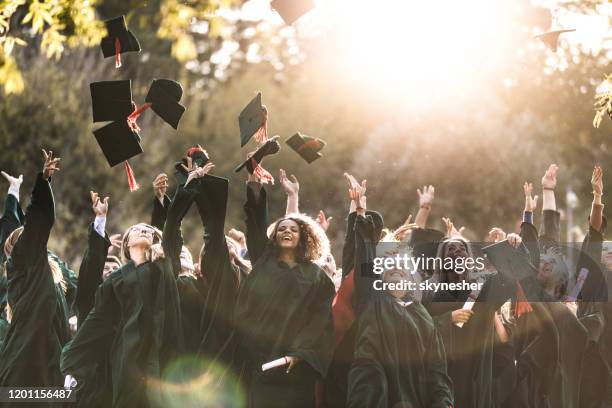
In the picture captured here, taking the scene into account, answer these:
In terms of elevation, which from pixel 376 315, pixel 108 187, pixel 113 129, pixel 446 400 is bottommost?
pixel 446 400

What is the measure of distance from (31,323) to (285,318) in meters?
2.34

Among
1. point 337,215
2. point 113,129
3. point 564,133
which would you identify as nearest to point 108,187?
point 337,215

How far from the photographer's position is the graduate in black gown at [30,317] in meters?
9.47

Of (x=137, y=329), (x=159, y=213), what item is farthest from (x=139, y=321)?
(x=159, y=213)

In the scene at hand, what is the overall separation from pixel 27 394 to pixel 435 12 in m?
6.15

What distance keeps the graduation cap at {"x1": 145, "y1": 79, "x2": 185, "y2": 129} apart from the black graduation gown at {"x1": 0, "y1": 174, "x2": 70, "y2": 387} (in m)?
1.29

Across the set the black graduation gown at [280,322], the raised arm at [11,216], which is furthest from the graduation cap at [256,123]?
the raised arm at [11,216]

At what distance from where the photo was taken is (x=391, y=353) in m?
8.36

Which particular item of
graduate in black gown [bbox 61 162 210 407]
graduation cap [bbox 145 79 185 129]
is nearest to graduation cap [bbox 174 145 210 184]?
graduate in black gown [bbox 61 162 210 407]

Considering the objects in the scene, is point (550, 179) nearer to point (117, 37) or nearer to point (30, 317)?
point (117, 37)

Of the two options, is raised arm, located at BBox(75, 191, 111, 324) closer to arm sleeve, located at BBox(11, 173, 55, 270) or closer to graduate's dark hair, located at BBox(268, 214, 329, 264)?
arm sleeve, located at BBox(11, 173, 55, 270)

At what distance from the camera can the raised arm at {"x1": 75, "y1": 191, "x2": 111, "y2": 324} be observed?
9.20 m

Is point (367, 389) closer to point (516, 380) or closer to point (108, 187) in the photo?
point (516, 380)

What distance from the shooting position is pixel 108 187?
25.7 meters
